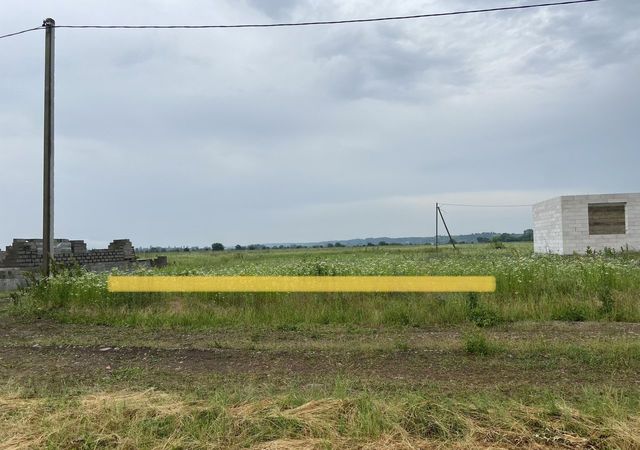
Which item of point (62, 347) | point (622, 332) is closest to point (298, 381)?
point (62, 347)

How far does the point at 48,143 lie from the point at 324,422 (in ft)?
32.2

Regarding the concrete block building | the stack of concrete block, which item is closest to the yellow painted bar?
the stack of concrete block

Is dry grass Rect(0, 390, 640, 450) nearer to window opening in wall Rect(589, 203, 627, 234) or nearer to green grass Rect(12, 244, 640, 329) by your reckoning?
green grass Rect(12, 244, 640, 329)

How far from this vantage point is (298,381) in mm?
4594

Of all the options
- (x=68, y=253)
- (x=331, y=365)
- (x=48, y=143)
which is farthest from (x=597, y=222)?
(x=48, y=143)

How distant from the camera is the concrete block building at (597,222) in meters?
23.5

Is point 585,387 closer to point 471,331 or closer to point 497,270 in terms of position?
point 471,331

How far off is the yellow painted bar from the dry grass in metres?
5.12

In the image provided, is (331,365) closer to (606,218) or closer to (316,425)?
(316,425)

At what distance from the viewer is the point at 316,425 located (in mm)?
3283

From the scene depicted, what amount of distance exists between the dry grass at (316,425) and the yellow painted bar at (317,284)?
16.8 ft

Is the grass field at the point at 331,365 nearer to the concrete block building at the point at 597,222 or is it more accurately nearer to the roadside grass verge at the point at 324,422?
the roadside grass verge at the point at 324,422

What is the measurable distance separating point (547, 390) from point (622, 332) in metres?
3.16

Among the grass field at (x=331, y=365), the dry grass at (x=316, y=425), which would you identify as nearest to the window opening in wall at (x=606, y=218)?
the grass field at (x=331, y=365)
